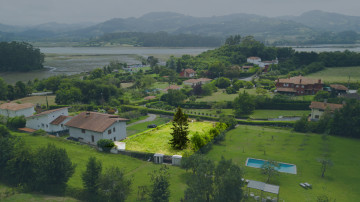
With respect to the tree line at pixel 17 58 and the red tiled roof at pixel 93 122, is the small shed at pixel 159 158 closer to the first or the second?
the red tiled roof at pixel 93 122

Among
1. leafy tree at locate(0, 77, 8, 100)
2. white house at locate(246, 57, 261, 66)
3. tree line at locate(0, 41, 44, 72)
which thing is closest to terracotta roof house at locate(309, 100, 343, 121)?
white house at locate(246, 57, 261, 66)

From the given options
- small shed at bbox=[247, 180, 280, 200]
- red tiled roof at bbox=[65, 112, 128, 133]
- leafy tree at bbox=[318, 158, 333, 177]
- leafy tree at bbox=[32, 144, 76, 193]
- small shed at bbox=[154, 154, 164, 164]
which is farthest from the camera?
red tiled roof at bbox=[65, 112, 128, 133]

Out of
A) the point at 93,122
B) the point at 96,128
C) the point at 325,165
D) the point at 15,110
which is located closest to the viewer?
the point at 325,165

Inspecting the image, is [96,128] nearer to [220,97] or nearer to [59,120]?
[59,120]

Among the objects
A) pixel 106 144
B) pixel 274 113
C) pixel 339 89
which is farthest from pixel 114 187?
pixel 339 89

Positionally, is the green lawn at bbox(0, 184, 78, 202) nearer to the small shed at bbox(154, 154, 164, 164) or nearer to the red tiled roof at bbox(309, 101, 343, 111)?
the small shed at bbox(154, 154, 164, 164)

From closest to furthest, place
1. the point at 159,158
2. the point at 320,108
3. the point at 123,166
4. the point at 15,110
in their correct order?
the point at 123,166 < the point at 159,158 < the point at 320,108 < the point at 15,110

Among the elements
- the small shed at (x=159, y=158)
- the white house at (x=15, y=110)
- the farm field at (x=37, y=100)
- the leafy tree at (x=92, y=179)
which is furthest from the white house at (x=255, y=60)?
the leafy tree at (x=92, y=179)
